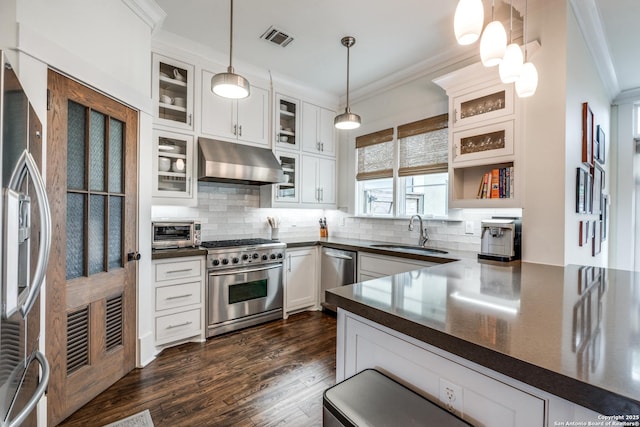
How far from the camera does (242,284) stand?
3201mm

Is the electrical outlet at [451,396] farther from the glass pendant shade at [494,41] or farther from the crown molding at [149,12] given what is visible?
the crown molding at [149,12]

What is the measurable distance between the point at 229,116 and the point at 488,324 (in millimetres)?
3188

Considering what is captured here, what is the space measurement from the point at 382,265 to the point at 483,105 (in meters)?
1.78

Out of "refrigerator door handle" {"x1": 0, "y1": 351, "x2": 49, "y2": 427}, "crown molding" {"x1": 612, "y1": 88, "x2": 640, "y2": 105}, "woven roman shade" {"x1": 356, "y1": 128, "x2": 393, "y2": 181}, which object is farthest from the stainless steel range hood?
"crown molding" {"x1": 612, "y1": 88, "x2": 640, "y2": 105}

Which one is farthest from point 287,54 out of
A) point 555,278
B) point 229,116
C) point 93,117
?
point 555,278

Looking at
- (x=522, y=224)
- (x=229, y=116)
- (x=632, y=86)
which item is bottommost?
(x=522, y=224)

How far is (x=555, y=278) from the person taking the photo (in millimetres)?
1722

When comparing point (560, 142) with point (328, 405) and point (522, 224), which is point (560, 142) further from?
point (328, 405)

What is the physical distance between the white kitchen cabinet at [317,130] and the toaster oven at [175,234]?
1777 millimetres

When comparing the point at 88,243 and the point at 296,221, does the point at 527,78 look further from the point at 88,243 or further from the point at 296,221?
the point at 296,221

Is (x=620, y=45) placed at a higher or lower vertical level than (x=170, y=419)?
higher

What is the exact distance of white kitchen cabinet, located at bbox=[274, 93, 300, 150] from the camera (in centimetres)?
373

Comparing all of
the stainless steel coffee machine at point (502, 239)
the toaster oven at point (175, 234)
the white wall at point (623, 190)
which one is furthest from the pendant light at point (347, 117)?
the white wall at point (623, 190)

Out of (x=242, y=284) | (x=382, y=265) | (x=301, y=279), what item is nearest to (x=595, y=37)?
(x=382, y=265)
